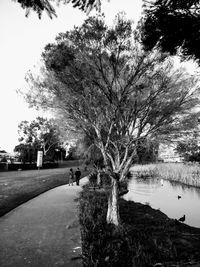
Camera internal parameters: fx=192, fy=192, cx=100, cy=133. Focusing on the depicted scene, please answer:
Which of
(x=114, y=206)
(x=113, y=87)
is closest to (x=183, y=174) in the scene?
(x=114, y=206)

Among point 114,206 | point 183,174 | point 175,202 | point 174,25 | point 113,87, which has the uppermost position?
point 113,87

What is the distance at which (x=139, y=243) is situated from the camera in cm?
651

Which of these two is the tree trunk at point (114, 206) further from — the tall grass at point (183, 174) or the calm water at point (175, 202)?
the tall grass at point (183, 174)

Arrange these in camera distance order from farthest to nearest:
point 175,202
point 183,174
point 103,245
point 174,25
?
1. point 183,174
2. point 175,202
3. point 103,245
4. point 174,25

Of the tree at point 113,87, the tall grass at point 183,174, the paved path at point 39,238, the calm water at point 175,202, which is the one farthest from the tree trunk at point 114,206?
the tall grass at point 183,174

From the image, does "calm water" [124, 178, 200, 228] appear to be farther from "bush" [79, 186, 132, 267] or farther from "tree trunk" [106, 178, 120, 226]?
"bush" [79, 186, 132, 267]

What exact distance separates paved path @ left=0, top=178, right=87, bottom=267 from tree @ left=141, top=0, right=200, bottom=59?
516cm

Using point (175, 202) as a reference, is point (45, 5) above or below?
above

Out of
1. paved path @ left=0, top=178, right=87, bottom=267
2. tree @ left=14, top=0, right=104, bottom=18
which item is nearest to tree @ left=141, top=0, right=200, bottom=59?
tree @ left=14, top=0, right=104, bottom=18

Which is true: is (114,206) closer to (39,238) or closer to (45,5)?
(39,238)

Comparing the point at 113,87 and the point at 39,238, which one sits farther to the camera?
the point at 113,87

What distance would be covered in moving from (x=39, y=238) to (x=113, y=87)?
6.50m

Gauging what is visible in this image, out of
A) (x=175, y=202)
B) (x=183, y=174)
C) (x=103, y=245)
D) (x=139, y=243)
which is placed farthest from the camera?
(x=183, y=174)

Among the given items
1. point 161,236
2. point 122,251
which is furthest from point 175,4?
point 161,236
